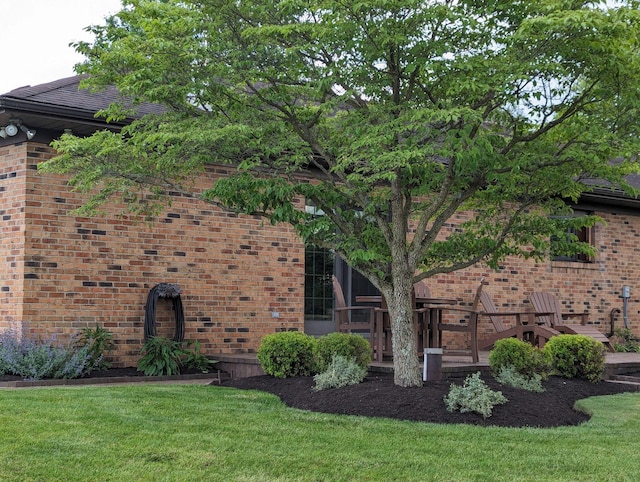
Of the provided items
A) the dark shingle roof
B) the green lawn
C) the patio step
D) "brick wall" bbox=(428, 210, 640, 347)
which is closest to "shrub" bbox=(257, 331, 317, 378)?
the green lawn

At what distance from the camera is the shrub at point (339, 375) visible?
7.83 metres

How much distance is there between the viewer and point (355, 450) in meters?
5.41

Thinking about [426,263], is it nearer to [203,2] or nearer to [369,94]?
[369,94]

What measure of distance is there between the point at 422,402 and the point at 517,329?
447cm

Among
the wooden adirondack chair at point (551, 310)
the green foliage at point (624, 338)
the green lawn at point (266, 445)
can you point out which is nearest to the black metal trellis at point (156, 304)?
the green lawn at point (266, 445)

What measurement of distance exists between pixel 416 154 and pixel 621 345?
1027 centimetres

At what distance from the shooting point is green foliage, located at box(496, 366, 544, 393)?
26.6 ft

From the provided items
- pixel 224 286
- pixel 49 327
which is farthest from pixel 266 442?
pixel 224 286

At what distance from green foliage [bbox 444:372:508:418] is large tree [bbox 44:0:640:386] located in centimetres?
75

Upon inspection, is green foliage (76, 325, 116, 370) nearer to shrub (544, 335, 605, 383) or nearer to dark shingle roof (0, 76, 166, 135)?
dark shingle roof (0, 76, 166, 135)

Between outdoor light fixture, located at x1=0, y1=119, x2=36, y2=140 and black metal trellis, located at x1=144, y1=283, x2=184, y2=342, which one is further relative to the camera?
black metal trellis, located at x1=144, y1=283, x2=184, y2=342

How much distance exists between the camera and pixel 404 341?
760cm

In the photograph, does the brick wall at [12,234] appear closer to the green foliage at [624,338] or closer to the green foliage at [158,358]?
the green foliage at [158,358]

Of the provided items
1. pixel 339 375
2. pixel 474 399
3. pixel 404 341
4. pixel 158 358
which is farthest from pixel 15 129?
pixel 474 399
